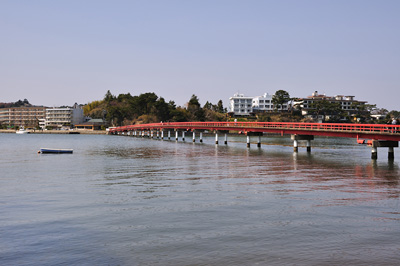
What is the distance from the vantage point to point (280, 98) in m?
190

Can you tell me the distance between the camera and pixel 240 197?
21250 millimetres

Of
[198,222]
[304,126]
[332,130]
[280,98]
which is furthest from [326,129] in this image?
[280,98]

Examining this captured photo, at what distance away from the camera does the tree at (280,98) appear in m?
190

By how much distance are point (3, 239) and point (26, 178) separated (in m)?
17.6

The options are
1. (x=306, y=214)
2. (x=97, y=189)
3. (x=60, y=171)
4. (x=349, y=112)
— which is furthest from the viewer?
(x=349, y=112)

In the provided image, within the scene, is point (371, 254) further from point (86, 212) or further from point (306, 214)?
point (86, 212)

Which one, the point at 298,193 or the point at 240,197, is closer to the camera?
the point at 240,197

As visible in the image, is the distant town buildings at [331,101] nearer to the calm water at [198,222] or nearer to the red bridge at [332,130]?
the red bridge at [332,130]

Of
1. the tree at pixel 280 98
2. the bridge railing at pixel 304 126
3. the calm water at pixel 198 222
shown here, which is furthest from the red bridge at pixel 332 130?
the tree at pixel 280 98

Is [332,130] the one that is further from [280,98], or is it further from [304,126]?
[280,98]

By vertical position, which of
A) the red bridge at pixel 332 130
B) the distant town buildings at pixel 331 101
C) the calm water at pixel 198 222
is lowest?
the calm water at pixel 198 222

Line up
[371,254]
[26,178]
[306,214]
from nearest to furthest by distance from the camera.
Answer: [371,254] → [306,214] → [26,178]

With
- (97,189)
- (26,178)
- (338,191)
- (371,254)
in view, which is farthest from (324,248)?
(26,178)

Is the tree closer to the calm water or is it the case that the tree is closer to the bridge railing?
the bridge railing
